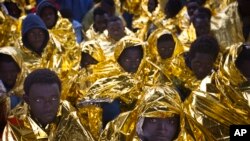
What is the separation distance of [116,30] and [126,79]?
Result: 1762 mm

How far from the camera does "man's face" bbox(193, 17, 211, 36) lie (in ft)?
21.1

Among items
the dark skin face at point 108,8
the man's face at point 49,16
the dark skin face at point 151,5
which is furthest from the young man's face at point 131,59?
the dark skin face at point 151,5

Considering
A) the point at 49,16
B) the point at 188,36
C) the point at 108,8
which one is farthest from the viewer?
the point at 108,8

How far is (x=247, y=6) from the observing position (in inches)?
237

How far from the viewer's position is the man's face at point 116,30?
662cm

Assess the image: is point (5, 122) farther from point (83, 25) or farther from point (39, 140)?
point (83, 25)

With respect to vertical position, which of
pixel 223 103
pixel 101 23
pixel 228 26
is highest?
pixel 101 23

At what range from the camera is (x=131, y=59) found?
5.28 meters

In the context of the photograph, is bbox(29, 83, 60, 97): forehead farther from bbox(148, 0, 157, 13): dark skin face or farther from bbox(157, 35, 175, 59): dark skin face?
bbox(148, 0, 157, 13): dark skin face

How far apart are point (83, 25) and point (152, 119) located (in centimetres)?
539

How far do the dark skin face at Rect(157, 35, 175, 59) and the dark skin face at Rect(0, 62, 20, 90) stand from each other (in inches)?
58.4

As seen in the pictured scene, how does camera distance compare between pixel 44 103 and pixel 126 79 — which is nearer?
pixel 44 103

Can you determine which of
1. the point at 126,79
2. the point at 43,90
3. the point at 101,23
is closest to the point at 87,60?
the point at 126,79

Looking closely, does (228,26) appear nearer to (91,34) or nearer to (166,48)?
(166,48)
